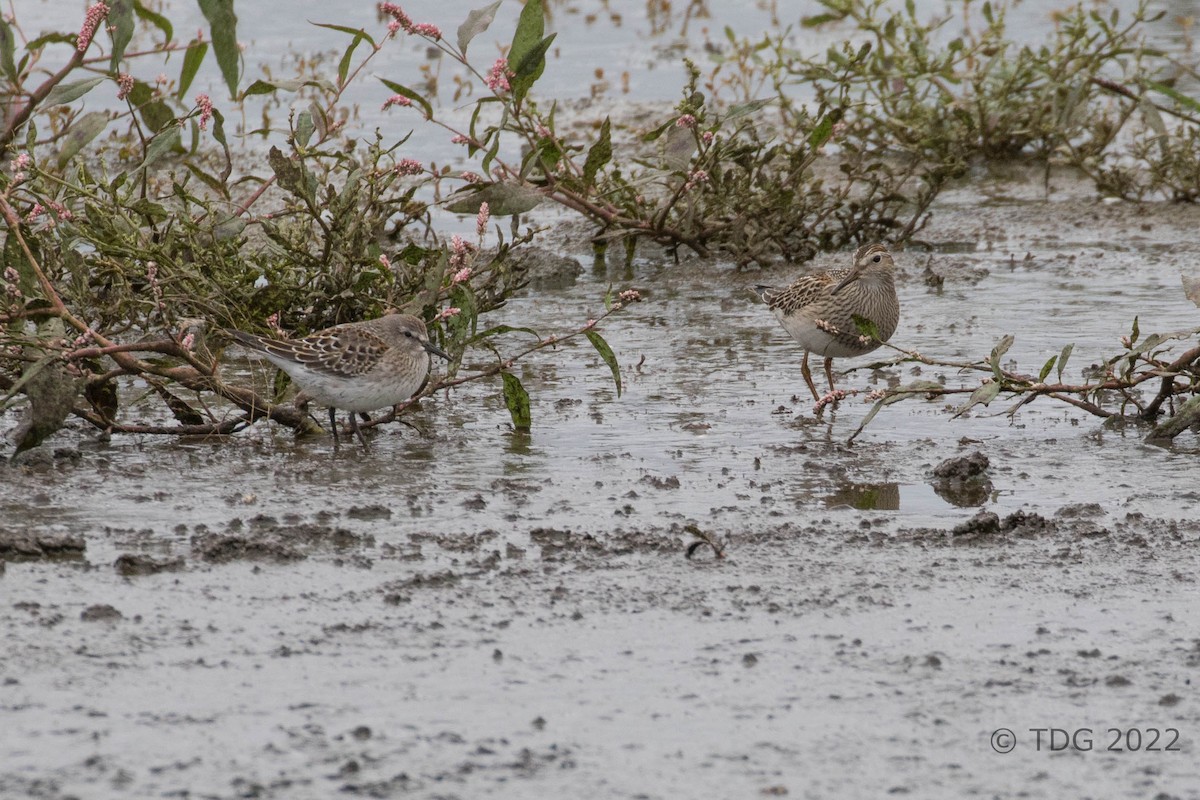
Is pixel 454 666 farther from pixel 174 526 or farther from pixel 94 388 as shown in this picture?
pixel 94 388

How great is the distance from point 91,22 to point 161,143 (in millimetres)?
773

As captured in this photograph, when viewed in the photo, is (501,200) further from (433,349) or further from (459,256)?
(433,349)

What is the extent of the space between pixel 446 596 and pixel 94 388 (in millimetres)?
2870

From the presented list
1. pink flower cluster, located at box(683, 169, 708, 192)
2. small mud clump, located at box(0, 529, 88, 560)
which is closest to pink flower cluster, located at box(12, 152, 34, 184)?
small mud clump, located at box(0, 529, 88, 560)

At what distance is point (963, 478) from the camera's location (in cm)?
743

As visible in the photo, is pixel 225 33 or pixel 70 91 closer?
pixel 70 91

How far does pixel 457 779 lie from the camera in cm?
443

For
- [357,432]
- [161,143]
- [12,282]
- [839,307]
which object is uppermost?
Answer: [161,143]

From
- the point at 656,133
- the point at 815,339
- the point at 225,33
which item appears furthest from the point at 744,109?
the point at 225,33

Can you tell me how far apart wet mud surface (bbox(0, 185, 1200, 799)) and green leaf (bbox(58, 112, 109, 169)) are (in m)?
1.38

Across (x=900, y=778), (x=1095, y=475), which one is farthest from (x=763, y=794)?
(x=1095, y=475)

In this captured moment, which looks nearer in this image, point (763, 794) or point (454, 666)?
point (763, 794)

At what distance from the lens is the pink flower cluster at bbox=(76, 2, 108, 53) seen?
740 centimetres

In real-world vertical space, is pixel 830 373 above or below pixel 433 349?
below
